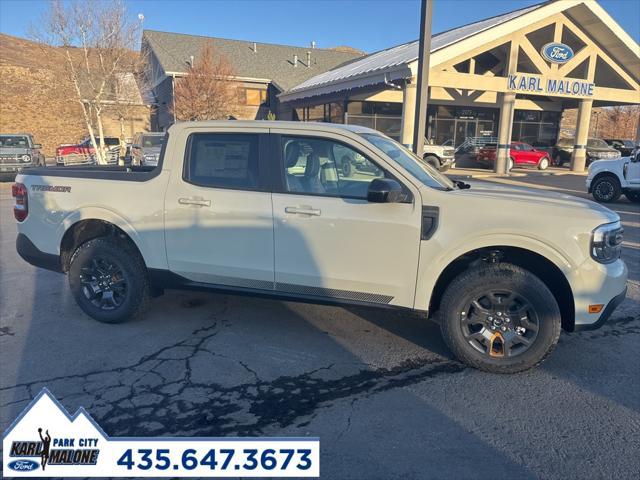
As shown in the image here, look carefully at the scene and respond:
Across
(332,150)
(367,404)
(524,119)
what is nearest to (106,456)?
(367,404)

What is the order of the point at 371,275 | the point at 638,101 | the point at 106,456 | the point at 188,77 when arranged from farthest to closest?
the point at 188,77 → the point at 638,101 → the point at 371,275 → the point at 106,456

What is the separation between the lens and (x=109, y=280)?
4.48 metres

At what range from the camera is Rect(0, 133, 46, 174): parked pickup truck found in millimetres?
17953

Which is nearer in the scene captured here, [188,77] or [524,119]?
[188,77]

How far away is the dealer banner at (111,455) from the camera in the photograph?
7.84 feet

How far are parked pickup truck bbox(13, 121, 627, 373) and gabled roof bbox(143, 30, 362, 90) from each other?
26696mm

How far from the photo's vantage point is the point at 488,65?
2558cm

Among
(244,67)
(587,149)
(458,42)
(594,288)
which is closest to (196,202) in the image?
(594,288)

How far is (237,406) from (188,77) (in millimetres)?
25377

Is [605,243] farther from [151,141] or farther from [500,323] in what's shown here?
[151,141]

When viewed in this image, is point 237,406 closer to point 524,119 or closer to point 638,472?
point 638,472

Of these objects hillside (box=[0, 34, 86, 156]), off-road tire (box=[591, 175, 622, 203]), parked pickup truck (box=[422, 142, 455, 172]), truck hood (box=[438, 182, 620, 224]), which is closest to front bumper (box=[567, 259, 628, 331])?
truck hood (box=[438, 182, 620, 224])

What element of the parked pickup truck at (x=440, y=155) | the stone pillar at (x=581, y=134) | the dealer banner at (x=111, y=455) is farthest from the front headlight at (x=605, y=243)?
the stone pillar at (x=581, y=134)

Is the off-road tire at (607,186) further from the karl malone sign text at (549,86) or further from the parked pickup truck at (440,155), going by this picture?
the parked pickup truck at (440,155)
